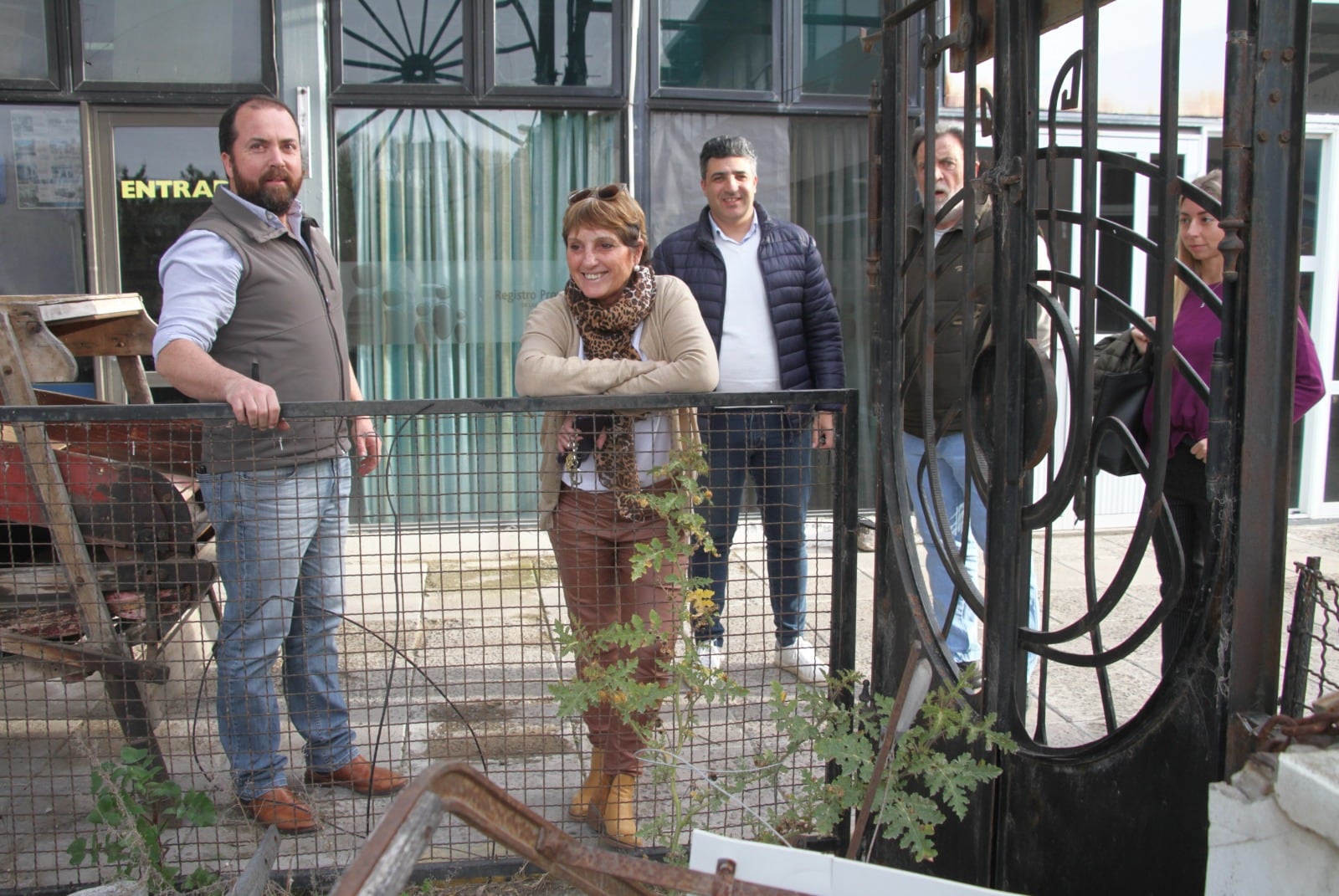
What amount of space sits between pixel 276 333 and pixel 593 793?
5.49ft

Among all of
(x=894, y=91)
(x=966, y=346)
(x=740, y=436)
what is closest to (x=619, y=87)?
(x=740, y=436)

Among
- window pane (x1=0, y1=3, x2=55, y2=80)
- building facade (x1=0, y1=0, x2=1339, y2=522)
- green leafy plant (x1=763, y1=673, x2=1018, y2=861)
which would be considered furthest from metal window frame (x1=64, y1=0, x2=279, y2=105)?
green leafy plant (x1=763, y1=673, x2=1018, y2=861)

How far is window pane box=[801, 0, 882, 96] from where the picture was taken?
6.29 meters

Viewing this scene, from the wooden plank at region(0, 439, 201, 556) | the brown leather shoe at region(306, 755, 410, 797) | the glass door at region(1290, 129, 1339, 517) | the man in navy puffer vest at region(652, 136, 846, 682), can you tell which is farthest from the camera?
the glass door at region(1290, 129, 1339, 517)

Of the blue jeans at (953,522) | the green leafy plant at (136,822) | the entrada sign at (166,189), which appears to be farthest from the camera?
the entrada sign at (166,189)

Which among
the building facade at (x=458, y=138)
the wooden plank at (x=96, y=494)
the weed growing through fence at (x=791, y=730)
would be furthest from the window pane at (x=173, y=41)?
the weed growing through fence at (x=791, y=730)

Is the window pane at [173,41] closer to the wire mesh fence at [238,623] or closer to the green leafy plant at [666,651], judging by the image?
the wire mesh fence at [238,623]

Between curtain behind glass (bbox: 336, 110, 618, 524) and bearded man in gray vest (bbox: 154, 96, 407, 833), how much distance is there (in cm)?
284

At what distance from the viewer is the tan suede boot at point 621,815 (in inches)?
Answer: 117

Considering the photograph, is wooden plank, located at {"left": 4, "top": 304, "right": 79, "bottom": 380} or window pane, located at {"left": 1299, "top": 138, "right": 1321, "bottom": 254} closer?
wooden plank, located at {"left": 4, "top": 304, "right": 79, "bottom": 380}

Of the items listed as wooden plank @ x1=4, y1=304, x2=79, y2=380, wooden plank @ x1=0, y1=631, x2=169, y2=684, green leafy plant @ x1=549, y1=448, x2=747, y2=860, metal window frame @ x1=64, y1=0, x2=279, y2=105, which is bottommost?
wooden plank @ x1=0, y1=631, x2=169, y2=684

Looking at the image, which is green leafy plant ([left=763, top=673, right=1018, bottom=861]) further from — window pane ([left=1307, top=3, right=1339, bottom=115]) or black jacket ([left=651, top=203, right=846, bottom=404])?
window pane ([left=1307, top=3, right=1339, bottom=115])

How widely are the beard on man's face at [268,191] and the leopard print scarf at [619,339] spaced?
0.92 meters

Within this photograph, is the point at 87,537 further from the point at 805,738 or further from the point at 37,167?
the point at 37,167
